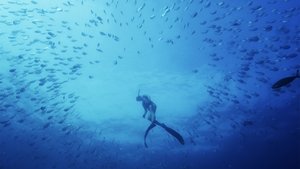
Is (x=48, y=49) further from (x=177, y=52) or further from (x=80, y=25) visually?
(x=177, y=52)

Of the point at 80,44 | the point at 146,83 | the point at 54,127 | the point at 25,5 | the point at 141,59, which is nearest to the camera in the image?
the point at 25,5

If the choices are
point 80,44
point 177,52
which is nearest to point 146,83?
point 177,52

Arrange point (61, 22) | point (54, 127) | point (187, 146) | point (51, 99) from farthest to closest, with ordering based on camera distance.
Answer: point (187, 146) → point (54, 127) → point (51, 99) → point (61, 22)

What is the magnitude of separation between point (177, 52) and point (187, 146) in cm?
2160

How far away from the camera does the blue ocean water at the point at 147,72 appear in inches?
535

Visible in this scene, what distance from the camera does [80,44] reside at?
50.4 feet

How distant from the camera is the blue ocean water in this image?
13594 millimetres

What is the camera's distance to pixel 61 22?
14.0 m

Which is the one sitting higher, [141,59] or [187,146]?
[141,59]

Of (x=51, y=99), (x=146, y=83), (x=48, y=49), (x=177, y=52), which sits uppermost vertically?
(x=177, y=52)

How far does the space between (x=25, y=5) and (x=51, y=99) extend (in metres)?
9.50

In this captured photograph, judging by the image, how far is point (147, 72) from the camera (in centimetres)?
1834

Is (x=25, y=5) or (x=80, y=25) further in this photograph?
(x=80, y=25)

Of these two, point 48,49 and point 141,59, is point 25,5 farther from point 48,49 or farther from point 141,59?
point 141,59
